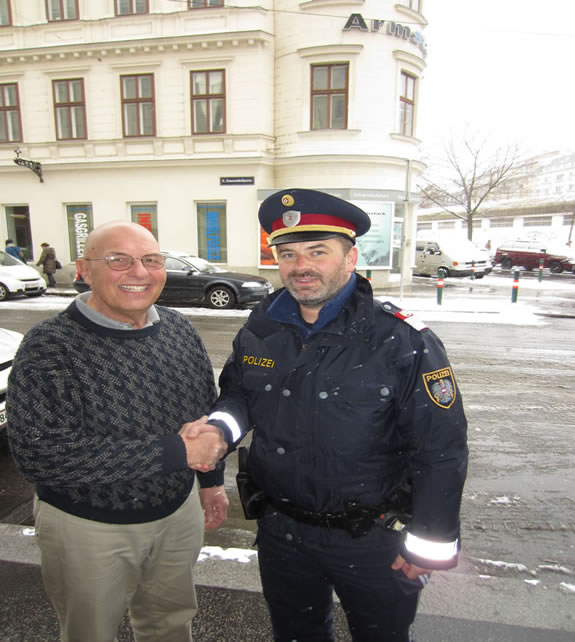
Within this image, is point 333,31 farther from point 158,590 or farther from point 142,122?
point 158,590

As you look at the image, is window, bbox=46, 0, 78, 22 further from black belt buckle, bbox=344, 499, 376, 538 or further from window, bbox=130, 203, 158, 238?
black belt buckle, bbox=344, 499, 376, 538

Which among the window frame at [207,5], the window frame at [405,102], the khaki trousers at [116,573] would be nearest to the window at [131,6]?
the window frame at [207,5]

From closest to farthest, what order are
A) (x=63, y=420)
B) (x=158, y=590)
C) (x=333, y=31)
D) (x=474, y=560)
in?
(x=63, y=420) < (x=158, y=590) < (x=474, y=560) < (x=333, y=31)

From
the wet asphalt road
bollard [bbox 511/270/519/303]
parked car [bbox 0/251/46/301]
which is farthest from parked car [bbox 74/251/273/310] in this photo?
bollard [bbox 511/270/519/303]

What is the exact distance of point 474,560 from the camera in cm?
278

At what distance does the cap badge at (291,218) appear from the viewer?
6.22 ft

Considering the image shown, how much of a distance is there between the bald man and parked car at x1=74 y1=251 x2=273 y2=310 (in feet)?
34.0

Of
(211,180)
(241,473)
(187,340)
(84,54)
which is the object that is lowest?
(241,473)

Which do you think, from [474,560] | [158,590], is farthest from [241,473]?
[474,560]

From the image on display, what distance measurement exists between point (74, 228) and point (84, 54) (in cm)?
615

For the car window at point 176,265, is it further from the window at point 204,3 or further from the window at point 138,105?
the window at point 204,3

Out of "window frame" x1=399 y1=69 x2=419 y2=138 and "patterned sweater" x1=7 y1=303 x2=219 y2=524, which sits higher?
"window frame" x1=399 y1=69 x2=419 y2=138

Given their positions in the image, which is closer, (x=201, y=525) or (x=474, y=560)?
(x=201, y=525)

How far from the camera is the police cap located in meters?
1.86
